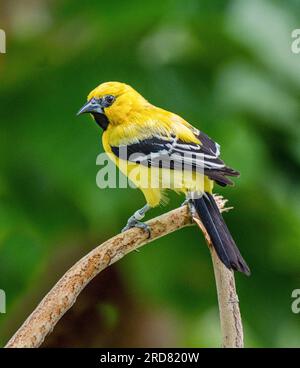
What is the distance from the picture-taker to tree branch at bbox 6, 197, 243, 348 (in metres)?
0.73

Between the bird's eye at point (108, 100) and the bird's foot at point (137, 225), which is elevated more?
the bird's eye at point (108, 100)

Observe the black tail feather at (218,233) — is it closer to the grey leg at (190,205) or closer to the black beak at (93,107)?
the grey leg at (190,205)

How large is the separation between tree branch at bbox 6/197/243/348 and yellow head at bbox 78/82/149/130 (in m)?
0.14

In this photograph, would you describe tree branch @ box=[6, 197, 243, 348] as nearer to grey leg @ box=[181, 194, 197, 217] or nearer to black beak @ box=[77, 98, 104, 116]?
grey leg @ box=[181, 194, 197, 217]

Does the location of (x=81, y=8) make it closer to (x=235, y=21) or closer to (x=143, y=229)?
(x=235, y=21)

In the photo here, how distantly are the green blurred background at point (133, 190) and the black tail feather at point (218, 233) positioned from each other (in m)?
0.26

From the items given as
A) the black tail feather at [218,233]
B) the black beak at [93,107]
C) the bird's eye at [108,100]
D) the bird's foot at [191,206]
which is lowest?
the black tail feather at [218,233]

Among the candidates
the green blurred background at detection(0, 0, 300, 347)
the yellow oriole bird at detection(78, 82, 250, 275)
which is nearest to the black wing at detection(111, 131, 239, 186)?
the yellow oriole bird at detection(78, 82, 250, 275)

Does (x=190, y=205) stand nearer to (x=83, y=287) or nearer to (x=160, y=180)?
(x=160, y=180)

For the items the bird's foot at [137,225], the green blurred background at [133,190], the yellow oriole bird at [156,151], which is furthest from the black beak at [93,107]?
the green blurred background at [133,190]

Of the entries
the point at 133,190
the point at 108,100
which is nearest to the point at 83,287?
the point at 108,100

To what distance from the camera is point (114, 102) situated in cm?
95

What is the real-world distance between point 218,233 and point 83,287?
0.18m

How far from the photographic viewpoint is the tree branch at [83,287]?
731 millimetres
